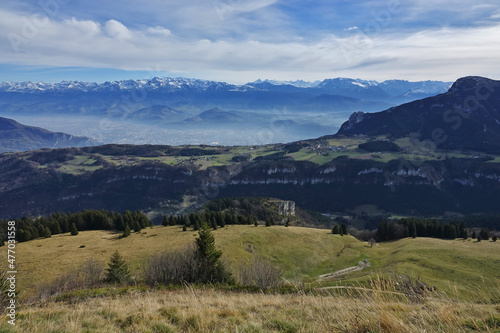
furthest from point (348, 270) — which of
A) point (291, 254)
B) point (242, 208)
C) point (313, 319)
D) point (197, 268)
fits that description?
point (242, 208)

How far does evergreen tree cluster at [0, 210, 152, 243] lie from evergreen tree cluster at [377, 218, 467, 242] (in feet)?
237

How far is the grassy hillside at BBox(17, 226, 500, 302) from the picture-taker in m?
38.7

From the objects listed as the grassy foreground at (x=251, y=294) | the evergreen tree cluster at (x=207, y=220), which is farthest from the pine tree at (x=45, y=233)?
the evergreen tree cluster at (x=207, y=220)

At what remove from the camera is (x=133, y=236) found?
5738 cm

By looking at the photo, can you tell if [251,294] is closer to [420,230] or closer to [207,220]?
[207,220]

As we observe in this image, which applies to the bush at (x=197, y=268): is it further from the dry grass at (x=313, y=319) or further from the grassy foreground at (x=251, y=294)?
the dry grass at (x=313, y=319)

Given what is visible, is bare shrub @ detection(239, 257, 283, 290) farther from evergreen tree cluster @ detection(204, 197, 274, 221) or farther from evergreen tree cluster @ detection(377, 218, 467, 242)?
evergreen tree cluster @ detection(204, 197, 274, 221)

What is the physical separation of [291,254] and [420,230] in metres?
52.2

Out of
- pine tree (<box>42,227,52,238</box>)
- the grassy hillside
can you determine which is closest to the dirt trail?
the grassy hillside

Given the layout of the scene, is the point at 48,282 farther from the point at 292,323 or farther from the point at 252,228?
the point at 252,228

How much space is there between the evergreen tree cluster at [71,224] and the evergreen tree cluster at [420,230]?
237 ft

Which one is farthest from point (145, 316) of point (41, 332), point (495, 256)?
point (495, 256)

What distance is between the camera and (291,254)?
55.5m

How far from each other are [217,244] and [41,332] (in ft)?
151
